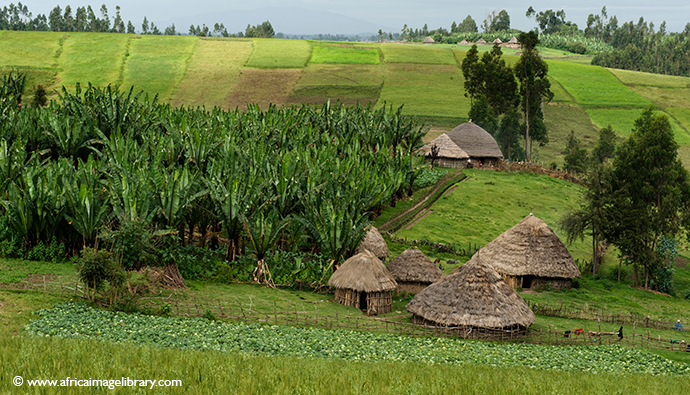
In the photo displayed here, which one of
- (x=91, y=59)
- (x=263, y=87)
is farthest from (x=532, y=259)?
(x=91, y=59)

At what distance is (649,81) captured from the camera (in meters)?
104

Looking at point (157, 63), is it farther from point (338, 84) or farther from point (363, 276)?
point (363, 276)

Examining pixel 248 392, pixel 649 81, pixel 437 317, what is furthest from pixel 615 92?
pixel 248 392

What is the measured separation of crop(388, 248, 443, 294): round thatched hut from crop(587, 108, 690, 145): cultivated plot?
59.3 metres

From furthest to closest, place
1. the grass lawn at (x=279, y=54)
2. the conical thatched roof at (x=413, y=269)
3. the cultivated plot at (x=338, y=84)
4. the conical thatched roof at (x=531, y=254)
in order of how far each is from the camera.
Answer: the grass lawn at (x=279, y=54)
the cultivated plot at (x=338, y=84)
the conical thatched roof at (x=531, y=254)
the conical thatched roof at (x=413, y=269)

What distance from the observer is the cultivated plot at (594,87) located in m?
90.2

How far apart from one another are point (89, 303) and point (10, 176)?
10.5 m

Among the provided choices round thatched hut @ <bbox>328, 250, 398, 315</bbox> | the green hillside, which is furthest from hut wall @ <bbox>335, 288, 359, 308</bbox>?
the green hillside

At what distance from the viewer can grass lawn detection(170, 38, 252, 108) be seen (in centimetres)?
7800

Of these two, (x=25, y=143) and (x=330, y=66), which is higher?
(x=330, y=66)

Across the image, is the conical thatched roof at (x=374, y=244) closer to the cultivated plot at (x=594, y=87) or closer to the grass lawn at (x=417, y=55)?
the cultivated plot at (x=594, y=87)

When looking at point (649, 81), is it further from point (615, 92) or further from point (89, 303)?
point (89, 303)

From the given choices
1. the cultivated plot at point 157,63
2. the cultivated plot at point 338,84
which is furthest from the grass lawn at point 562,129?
the cultivated plot at point 157,63

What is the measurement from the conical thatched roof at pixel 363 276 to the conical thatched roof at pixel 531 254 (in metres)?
9.07
